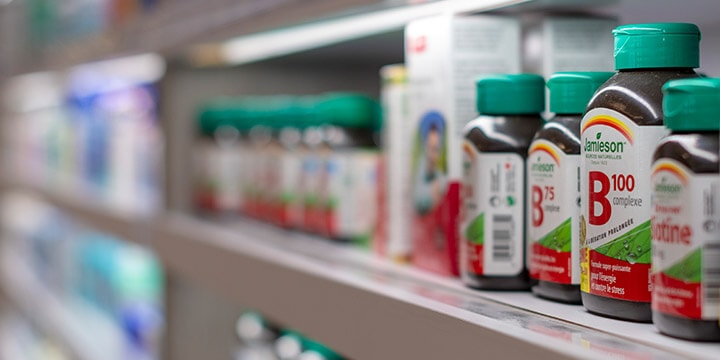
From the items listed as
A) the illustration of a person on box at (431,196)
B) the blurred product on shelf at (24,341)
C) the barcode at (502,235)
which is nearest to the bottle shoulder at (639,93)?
the barcode at (502,235)

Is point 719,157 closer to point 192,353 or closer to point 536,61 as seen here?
point 536,61

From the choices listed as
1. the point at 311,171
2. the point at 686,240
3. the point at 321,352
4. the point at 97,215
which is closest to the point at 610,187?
the point at 686,240

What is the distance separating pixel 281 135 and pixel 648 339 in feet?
3.34

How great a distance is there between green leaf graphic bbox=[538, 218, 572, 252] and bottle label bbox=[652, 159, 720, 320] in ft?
0.57

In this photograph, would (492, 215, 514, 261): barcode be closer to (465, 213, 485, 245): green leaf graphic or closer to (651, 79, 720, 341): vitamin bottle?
(465, 213, 485, 245): green leaf graphic

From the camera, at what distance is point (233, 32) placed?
1447mm

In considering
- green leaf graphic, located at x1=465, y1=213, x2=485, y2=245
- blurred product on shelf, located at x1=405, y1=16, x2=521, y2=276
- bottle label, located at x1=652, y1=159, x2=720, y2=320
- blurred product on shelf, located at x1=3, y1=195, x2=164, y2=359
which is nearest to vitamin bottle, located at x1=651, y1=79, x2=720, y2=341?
bottle label, located at x1=652, y1=159, x2=720, y2=320

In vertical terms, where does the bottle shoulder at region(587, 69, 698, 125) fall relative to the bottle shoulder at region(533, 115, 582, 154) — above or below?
above

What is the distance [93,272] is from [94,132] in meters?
0.42

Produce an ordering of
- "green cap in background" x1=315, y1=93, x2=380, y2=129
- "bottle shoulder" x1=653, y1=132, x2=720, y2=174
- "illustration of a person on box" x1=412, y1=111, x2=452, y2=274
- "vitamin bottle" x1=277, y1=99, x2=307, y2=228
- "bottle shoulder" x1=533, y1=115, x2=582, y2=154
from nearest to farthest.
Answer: "bottle shoulder" x1=653, y1=132, x2=720, y2=174, "bottle shoulder" x1=533, y1=115, x2=582, y2=154, "illustration of a person on box" x1=412, y1=111, x2=452, y2=274, "green cap in background" x1=315, y1=93, x2=380, y2=129, "vitamin bottle" x1=277, y1=99, x2=307, y2=228

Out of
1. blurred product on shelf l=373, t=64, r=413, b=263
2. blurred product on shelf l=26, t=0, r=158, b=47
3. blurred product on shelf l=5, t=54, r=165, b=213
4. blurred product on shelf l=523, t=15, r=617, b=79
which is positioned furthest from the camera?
blurred product on shelf l=5, t=54, r=165, b=213

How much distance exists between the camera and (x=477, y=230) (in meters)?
0.96

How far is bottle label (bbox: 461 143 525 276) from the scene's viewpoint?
3.07 feet

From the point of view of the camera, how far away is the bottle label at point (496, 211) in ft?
3.07
